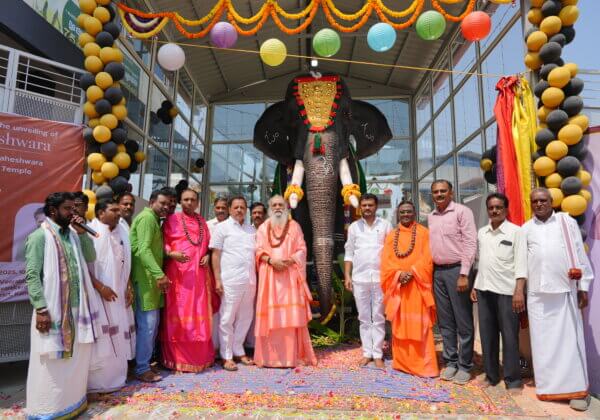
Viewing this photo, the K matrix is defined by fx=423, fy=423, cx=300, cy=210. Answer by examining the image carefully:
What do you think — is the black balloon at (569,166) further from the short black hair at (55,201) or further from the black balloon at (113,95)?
the black balloon at (113,95)

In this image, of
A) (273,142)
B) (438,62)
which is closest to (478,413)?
(273,142)

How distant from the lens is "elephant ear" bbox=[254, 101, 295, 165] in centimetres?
497

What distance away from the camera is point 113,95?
13.2 feet

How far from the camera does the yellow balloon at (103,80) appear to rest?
4.01 m

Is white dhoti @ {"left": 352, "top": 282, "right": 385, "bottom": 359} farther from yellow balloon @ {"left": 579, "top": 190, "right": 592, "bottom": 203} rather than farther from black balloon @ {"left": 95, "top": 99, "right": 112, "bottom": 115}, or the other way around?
black balloon @ {"left": 95, "top": 99, "right": 112, "bottom": 115}

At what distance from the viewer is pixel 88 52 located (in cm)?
404

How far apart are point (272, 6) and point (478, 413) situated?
4.15m

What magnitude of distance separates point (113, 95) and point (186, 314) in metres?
2.23

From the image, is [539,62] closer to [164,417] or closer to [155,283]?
[155,283]

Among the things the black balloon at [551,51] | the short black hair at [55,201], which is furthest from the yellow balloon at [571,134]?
the short black hair at [55,201]

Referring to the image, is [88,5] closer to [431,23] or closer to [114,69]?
[114,69]

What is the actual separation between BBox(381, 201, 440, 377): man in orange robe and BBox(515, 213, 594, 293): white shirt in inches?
26.7

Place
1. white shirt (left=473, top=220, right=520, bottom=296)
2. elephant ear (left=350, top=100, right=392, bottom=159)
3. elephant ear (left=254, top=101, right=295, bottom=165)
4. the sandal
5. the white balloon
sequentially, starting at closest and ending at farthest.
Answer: white shirt (left=473, top=220, right=520, bottom=296) → the sandal → the white balloon → elephant ear (left=254, top=101, right=295, bottom=165) → elephant ear (left=350, top=100, right=392, bottom=159)

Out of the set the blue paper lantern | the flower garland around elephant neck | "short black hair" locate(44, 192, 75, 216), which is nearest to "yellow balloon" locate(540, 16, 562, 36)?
the blue paper lantern
